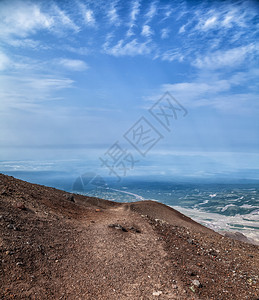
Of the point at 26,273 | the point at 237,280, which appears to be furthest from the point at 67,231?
the point at 237,280

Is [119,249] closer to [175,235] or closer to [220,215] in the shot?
[175,235]

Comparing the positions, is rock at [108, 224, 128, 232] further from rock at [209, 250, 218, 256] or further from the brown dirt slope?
rock at [209, 250, 218, 256]

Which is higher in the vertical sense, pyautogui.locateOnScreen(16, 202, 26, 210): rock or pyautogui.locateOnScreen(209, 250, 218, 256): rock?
pyautogui.locateOnScreen(16, 202, 26, 210): rock

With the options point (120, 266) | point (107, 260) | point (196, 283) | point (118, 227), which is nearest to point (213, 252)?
point (196, 283)

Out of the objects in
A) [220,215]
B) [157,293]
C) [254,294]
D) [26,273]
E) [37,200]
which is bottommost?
[220,215]

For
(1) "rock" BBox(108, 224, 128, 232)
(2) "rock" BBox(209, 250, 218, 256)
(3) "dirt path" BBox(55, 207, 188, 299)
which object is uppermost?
(1) "rock" BBox(108, 224, 128, 232)

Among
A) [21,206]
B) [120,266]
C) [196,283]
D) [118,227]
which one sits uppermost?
[21,206]

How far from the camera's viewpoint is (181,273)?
20.7 feet

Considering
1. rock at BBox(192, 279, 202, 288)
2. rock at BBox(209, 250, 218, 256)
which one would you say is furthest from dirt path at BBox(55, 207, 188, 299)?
rock at BBox(209, 250, 218, 256)

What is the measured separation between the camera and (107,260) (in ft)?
21.5

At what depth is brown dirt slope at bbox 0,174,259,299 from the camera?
536 centimetres

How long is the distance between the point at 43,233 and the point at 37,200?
10.9 feet

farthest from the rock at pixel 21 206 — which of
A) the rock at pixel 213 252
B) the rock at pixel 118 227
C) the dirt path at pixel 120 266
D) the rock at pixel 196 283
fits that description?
the rock at pixel 213 252

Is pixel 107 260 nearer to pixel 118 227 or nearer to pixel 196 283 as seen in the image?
pixel 118 227
